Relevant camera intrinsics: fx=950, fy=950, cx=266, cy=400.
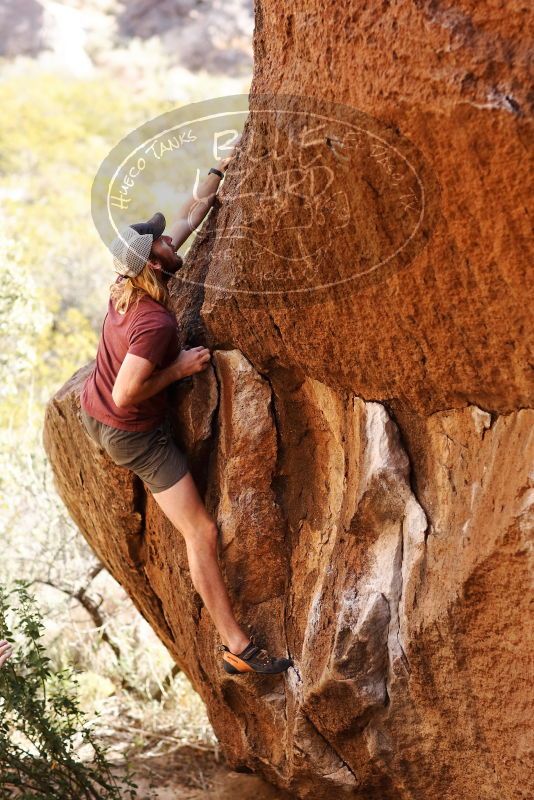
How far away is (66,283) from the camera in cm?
1595

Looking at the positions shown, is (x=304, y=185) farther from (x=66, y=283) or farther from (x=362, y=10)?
(x=66, y=283)

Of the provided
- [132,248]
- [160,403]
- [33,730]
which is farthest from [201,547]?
[33,730]

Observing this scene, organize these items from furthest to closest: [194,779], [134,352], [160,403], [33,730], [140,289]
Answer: [194,779]
[33,730]
[160,403]
[140,289]
[134,352]

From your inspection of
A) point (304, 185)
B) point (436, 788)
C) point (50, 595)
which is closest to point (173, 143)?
point (304, 185)

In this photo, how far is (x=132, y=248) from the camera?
376cm

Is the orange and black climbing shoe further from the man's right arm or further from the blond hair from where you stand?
the blond hair

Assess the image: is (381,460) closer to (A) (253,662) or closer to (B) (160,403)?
(B) (160,403)

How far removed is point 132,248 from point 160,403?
0.70 meters

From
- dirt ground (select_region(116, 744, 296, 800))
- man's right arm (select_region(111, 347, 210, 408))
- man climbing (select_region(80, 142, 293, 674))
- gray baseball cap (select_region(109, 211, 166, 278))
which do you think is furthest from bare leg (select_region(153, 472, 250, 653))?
dirt ground (select_region(116, 744, 296, 800))

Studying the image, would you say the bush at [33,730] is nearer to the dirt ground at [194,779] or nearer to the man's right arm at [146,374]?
the dirt ground at [194,779]

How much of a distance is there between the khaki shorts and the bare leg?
5 centimetres

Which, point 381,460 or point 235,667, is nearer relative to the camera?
point 381,460

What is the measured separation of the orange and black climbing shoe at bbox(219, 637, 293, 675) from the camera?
407 centimetres

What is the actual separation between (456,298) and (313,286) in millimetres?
599
